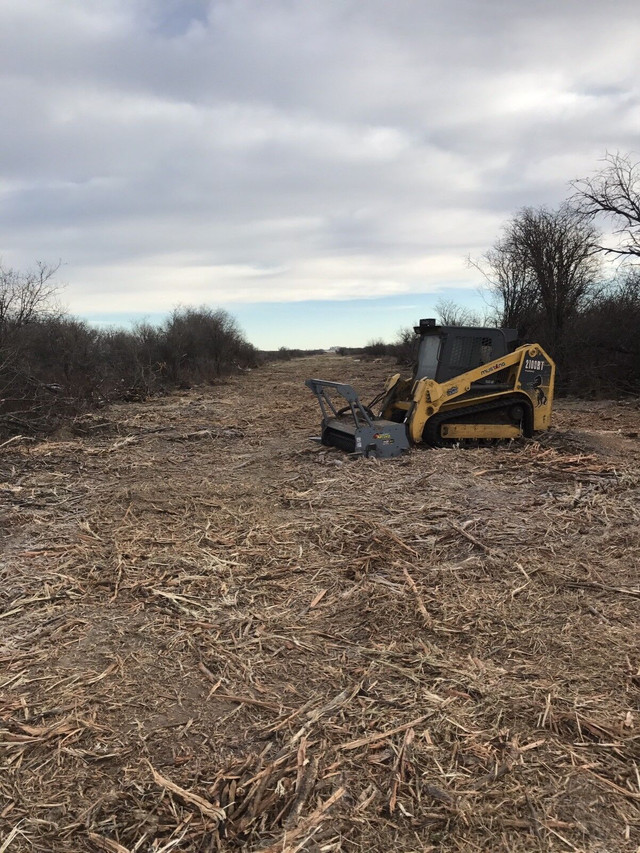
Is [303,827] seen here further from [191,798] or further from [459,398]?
[459,398]

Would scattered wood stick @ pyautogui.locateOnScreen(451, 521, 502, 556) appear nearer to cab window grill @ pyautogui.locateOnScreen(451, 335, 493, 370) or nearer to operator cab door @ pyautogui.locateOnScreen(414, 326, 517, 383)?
operator cab door @ pyautogui.locateOnScreen(414, 326, 517, 383)

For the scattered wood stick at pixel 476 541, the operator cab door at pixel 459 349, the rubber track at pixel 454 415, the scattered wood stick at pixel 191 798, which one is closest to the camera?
the scattered wood stick at pixel 191 798

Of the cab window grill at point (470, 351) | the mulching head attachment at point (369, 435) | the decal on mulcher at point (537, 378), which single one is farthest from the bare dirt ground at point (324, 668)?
the cab window grill at point (470, 351)

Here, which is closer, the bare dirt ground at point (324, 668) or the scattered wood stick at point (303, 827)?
the scattered wood stick at point (303, 827)

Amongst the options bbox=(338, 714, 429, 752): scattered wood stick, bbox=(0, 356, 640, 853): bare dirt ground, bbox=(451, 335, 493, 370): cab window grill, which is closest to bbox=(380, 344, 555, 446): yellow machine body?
bbox=(451, 335, 493, 370): cab window grill

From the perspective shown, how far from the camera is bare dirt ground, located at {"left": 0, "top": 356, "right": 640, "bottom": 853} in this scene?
231 cm

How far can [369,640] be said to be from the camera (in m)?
3.67

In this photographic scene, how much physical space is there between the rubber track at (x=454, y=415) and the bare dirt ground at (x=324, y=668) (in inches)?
82.4

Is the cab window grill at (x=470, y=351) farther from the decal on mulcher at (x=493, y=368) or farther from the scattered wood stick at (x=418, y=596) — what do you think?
the scattered wood stick at (x=418, y=596)

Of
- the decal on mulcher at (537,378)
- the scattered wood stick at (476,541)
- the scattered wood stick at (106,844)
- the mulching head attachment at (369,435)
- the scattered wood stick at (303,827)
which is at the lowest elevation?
the scattered wood stick at (106,844)

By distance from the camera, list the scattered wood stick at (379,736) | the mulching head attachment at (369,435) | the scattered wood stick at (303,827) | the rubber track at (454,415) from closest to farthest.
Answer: the scattered wood stick at (303,827)
the scattered wood stick at (379,736)
the mulching head attachment at (369,435)
the rubber track at (454,415)

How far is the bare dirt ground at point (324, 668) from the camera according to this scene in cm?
231

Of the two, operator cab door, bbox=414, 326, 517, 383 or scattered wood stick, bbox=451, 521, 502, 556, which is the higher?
operator cab door, bbox=414, 326, 517, 383

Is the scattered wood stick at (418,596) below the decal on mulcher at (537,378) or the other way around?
below
